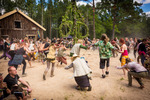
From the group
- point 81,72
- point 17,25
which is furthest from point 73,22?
point 17,25

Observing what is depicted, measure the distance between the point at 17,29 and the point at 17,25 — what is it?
2.39 meters

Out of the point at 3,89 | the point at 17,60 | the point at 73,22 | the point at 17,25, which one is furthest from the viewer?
the point at 17,25

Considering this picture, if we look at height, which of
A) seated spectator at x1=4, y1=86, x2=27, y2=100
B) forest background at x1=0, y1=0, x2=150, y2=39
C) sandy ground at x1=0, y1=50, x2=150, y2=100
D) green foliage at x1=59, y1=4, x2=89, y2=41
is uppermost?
forest background at x1=0, y1=0, x2=150, y2=39

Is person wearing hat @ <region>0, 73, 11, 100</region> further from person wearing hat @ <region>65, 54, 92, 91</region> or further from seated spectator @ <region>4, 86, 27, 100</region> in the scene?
person wearing hat @ <region>65, 54, 92, 91</region>

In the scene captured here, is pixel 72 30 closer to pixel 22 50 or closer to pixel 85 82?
pixel 22 50

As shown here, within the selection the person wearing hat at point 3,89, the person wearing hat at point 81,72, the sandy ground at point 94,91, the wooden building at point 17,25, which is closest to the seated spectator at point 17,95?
the person wearing hat at point 3,89

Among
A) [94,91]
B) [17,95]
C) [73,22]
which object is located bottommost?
[94,91]

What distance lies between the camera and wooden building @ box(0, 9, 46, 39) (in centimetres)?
1741

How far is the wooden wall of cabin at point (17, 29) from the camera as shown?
1753cm

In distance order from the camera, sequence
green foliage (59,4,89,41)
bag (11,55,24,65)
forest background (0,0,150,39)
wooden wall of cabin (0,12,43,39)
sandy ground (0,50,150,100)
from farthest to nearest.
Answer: forest background (0,0,150,39) < wooden wall of cabin (0,12,43,39) < green foliage (59,4,89,41) < bag (11,55,24,65) < sandy ground (0,50,150,100)

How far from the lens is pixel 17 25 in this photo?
20.4m

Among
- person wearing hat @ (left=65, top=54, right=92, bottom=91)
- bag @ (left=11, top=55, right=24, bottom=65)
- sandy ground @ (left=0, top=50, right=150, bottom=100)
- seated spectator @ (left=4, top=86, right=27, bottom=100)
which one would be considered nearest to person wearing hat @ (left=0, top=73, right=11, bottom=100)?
seated spectator @ (left=4, top=86, right=27, bottom=100)

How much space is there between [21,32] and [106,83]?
18452 millimetres

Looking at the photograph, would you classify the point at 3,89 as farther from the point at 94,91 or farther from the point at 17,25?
the point at 17,25
